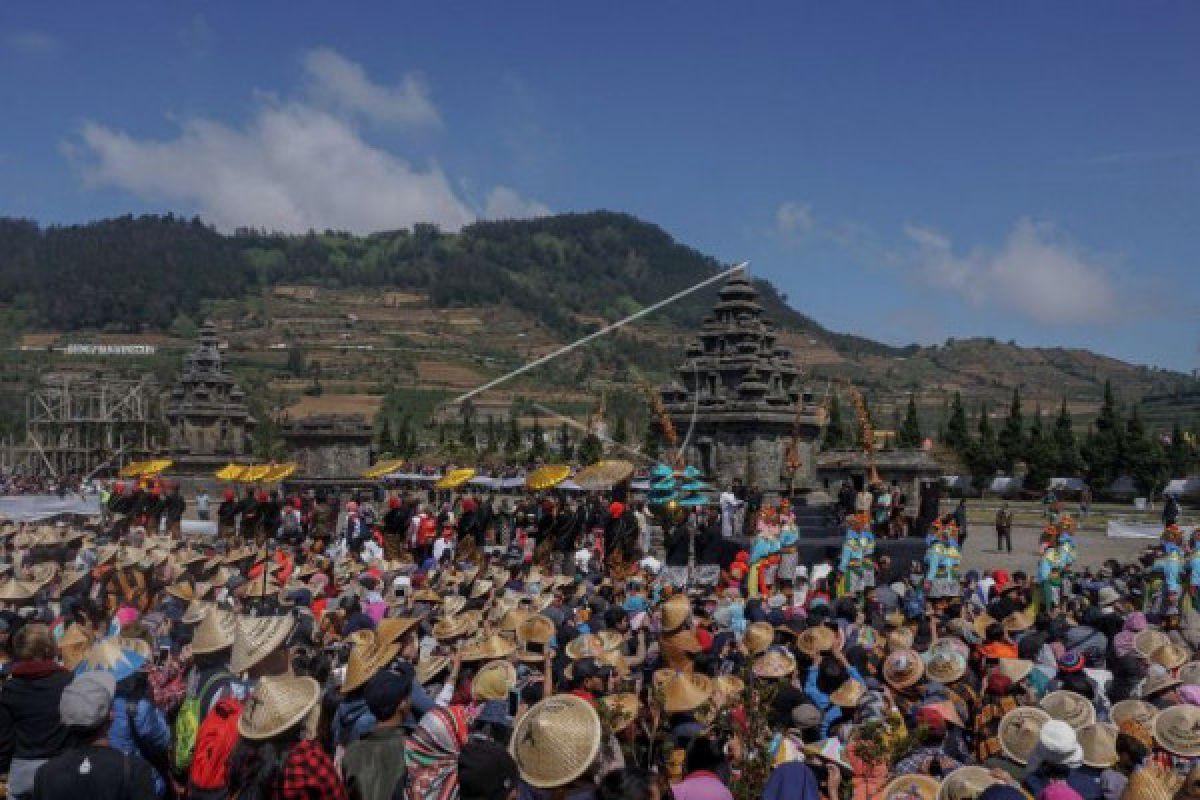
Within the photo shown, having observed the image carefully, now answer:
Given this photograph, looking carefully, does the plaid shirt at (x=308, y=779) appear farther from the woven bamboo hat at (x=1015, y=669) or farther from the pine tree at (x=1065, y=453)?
the pine tree at (x=1065, y=453)

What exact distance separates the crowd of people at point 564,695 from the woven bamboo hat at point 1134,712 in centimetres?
2

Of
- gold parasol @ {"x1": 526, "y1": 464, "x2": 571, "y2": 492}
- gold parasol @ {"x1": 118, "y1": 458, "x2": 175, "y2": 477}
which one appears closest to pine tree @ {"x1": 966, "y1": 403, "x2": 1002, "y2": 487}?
gold parasol @ {"x1": 526, "y1": 464, "x2": 571, "y2": 492}

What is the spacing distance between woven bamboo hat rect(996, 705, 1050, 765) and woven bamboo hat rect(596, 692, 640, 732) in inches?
93.7

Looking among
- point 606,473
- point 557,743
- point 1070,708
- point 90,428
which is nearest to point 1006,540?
point 606,473

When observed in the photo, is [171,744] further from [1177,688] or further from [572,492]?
[572,492]

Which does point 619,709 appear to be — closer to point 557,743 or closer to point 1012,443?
point 557,743

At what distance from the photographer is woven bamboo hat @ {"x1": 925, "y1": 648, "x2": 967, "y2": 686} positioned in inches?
340

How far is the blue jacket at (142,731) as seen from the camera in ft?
21.2

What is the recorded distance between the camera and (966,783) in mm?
5395

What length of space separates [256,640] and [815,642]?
4.48 metres

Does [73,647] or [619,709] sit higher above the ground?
[619,709]

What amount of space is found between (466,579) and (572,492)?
3152cm

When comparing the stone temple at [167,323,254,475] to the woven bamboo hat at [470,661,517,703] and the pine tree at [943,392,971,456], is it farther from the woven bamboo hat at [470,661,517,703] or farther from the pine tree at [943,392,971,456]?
the woven bamboo hat at [470,661,517,703]

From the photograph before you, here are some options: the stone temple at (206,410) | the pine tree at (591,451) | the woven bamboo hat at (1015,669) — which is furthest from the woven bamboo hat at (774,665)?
the pine tree at (591,451)
